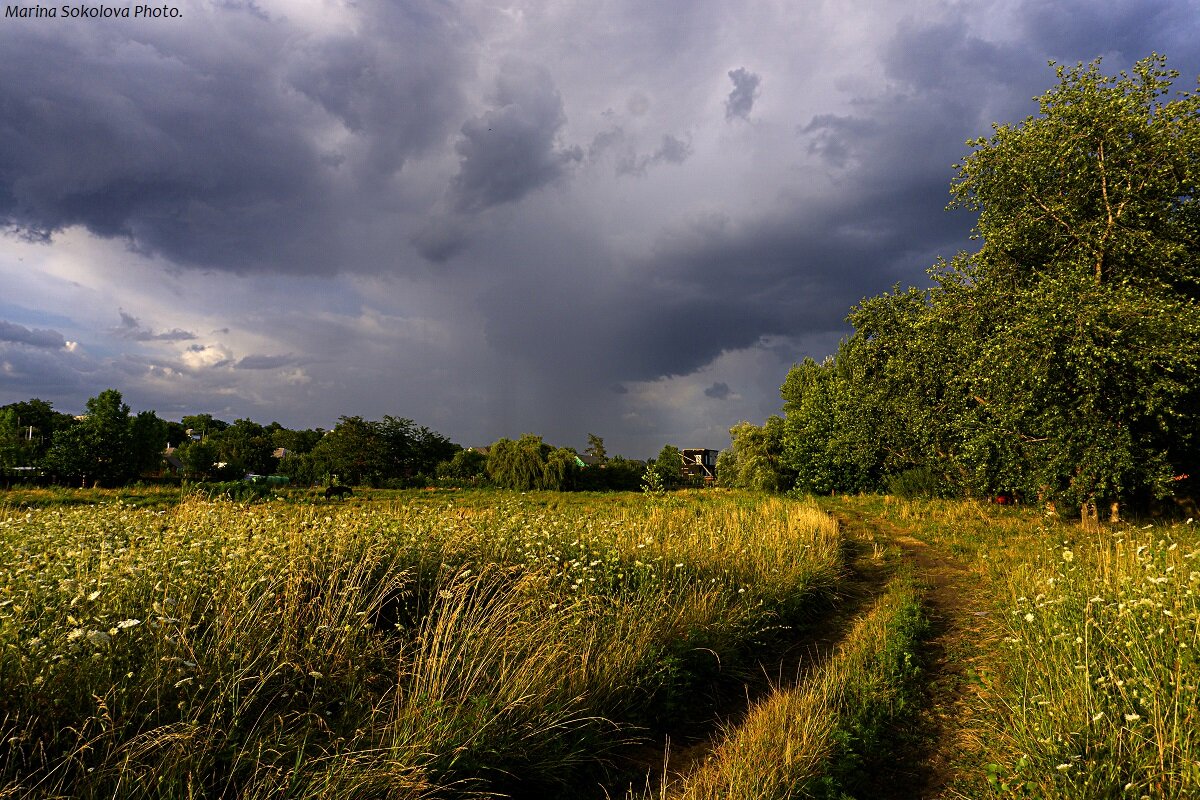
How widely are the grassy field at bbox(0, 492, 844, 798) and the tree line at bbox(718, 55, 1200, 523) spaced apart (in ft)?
35.1

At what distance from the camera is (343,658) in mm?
4766

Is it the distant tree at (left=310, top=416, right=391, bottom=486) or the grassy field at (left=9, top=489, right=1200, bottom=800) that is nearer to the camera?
the grassy field at (left=9, top=489, right=1200, bottom=800)

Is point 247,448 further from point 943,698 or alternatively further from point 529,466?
point 943,698

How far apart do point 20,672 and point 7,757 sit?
1.52 feet

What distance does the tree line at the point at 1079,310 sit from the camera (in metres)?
13.5

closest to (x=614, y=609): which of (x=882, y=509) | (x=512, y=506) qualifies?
(x=512, y=506)

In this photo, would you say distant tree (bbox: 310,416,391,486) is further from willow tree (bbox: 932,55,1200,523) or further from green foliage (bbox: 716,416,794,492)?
willow tree (bbox: 932,55,1200,523)

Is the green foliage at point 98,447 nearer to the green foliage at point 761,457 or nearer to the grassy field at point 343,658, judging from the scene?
the green foliage at point 761,457

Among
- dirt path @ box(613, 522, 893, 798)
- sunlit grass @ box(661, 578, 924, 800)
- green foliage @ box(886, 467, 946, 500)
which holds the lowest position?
dirt path @ box(613, 522, 893, 798)

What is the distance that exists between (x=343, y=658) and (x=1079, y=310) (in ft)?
53.4

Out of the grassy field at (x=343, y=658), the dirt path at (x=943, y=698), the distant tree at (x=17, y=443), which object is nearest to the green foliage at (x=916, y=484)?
the dirt path at (x=943, y=698)

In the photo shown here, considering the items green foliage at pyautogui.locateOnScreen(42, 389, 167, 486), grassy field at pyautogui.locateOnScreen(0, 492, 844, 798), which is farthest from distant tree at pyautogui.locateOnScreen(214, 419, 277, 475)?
grassy field at pyautogui.locateOnScreen(0, 492, 844, 798)

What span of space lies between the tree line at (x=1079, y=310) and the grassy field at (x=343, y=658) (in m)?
10.7

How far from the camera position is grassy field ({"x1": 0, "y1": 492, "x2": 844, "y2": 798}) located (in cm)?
349
